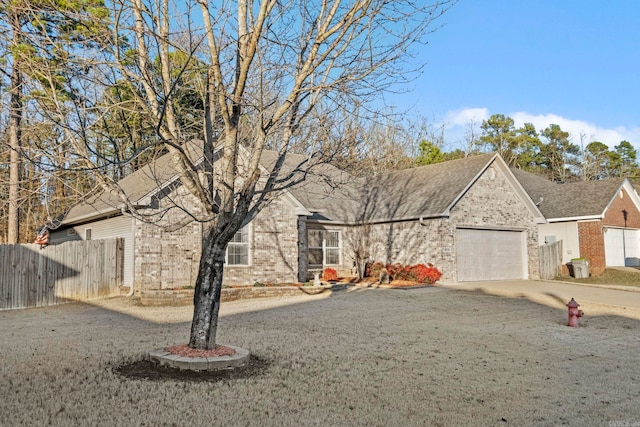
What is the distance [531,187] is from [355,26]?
25.9 meters

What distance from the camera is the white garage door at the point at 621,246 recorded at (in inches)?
1069

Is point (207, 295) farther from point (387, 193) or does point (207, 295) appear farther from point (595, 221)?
point (595, 221)

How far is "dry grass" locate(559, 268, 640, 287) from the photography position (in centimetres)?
2319

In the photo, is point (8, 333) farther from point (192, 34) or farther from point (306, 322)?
point (192, 34)

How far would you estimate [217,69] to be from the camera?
7.65 metres

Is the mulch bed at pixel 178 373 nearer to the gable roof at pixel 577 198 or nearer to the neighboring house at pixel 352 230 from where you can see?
the neighboring house at pixel 352 230

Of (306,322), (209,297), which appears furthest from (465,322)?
(209,297)

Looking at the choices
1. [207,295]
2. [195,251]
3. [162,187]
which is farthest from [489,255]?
[207,295]

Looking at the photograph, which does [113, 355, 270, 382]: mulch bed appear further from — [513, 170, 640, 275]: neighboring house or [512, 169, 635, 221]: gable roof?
[512, 169, 635, 221]: gable roof

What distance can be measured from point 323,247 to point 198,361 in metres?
15.9

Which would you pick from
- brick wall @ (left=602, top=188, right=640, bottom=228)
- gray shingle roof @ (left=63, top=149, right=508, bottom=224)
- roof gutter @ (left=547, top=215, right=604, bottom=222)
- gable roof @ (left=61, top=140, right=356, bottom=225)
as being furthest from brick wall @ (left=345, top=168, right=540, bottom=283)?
brick wall @ (left=602, top=188, right=640, bottom=228)

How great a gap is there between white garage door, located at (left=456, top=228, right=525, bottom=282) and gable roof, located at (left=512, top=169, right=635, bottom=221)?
15.0 feet

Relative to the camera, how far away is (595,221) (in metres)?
25.7

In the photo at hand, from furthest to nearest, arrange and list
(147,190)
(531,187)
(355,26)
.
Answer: (531,187)
(147,190)
(355,26)
